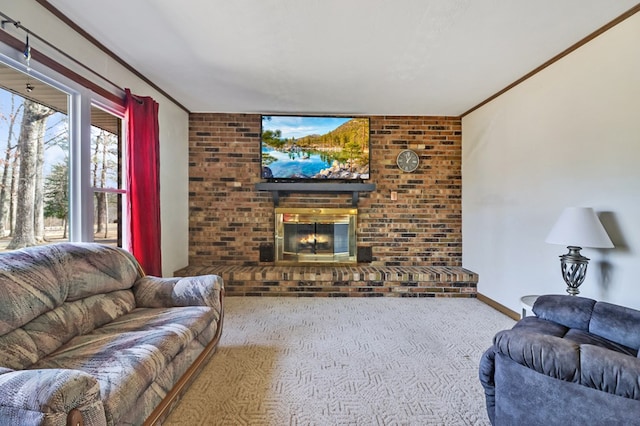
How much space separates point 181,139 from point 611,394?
4.36 meters

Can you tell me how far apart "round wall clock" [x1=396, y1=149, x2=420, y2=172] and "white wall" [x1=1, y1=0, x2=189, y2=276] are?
9.83 ft

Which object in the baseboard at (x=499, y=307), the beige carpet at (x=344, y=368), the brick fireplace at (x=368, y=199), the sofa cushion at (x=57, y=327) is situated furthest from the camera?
the brick fireplace at (x=368, y=199)

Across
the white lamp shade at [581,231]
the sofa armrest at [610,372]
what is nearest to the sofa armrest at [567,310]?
the white lamp shade at [581,231]

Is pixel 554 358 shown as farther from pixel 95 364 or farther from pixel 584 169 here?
pixel 95 364

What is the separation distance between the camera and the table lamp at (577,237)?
1.85m

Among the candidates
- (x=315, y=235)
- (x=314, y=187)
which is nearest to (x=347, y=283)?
(x=315, y=235)

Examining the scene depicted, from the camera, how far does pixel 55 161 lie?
2078mm

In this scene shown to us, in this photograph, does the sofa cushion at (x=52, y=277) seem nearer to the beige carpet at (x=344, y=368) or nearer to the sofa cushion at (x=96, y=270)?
the sofa cushion at (x=96, y=270)

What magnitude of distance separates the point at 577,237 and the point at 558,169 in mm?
817

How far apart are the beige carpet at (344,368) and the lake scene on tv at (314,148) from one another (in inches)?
71.6

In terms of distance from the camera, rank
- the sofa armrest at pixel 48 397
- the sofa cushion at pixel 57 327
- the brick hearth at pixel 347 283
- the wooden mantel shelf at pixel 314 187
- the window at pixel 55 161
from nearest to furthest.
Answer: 1. the sofa armrest at pixel 48 397
2. the sofa cushion at pixel 57 327
3. the window at pixel 55 161
4. the brick hearth at pixel 347 283
5. the wooden mantel shelf at pixel 314 187

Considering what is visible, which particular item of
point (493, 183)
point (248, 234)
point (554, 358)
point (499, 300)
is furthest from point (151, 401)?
Answer: point (493, 183)

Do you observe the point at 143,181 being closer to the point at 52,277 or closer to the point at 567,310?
the point at 52,277

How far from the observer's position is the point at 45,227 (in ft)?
6.54
